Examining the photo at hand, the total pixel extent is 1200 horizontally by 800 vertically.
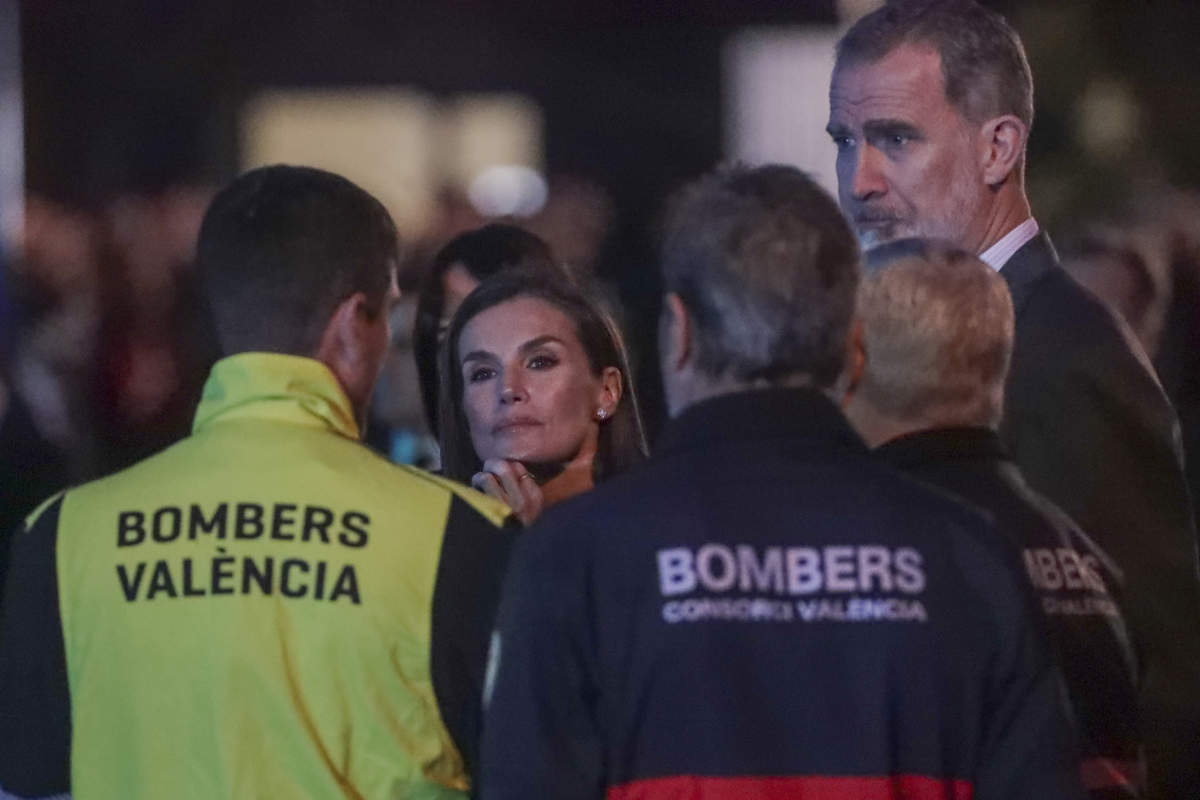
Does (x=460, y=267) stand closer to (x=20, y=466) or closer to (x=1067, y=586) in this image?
(x=1067, y=586)

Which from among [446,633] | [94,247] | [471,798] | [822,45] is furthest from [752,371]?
[822,45]

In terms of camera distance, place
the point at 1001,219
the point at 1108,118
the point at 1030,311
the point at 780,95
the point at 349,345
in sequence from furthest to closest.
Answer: the point at 1108,118
the point at 780,95
the point at 1001,219
the point at 1030,311
the point at 349,345

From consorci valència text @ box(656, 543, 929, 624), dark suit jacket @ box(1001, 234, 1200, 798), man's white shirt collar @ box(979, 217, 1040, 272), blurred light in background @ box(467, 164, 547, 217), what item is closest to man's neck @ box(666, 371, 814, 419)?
consorci valència text @ box(656, 543, 929, 624)

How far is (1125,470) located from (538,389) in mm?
1266

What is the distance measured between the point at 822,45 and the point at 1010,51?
25.1ft

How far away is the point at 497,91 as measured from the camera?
1405 cm

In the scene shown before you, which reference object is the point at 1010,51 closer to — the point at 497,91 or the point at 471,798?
the point at 471,798

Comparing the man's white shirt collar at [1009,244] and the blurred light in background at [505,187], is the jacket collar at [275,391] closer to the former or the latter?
the man's white shirt collar at [1009,244]

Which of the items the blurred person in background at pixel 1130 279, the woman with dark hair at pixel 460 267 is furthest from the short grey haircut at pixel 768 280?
the blurred person in background at pixel 1130 279

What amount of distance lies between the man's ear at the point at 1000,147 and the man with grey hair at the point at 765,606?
1382 millimetres

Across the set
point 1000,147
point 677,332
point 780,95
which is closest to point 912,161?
point 1000,147

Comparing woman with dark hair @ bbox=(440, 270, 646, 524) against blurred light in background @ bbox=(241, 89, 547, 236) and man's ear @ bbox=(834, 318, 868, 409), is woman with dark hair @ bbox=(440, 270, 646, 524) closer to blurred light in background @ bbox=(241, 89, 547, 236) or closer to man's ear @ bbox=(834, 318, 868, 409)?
man's ear @ bbox=(834, 318, 868, 409)

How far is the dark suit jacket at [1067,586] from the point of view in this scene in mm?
3164

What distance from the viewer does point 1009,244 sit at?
4113 mm
